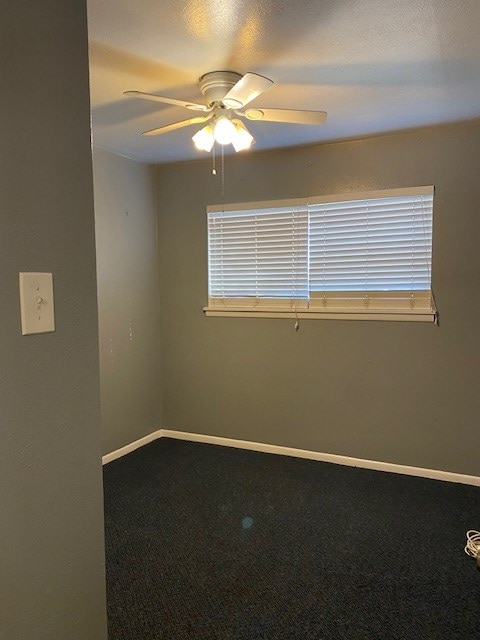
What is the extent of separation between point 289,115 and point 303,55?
0.94 feet

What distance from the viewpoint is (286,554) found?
226 centimetres

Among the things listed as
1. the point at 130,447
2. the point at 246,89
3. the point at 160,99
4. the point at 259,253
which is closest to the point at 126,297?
the point at 259,253

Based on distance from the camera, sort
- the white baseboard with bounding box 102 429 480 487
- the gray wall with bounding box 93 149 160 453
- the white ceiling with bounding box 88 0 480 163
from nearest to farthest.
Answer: the white ceiling with bounding box 88 0 480 163 < the white baseboard with bounding box 102 429 480 487 < the gray wall with bounding box 93 149 160 453


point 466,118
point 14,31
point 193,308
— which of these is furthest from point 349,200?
point 14,31

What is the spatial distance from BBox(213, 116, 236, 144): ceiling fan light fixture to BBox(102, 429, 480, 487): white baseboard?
7.92ft

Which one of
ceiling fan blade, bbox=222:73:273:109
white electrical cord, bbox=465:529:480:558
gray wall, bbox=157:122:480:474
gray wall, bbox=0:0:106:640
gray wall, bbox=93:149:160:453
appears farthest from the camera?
gray wall, bbox=93:149:160:453

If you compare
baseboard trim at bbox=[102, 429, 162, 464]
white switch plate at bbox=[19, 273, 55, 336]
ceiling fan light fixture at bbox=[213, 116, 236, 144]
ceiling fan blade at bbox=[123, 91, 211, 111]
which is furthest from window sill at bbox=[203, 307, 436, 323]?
white switch plate at bbox=[19, 273, 55, 336]

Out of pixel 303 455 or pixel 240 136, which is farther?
pixel 303 455

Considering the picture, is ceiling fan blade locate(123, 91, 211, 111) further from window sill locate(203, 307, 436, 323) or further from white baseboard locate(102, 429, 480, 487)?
white baseboard locate(102, 429, 480, 487)

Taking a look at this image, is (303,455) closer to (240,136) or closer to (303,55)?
(240,136)

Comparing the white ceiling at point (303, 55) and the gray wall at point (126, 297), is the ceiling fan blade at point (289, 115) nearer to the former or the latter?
the white ceiling at point (303, 55)

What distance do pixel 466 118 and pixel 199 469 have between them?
2936mm

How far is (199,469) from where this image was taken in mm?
3314

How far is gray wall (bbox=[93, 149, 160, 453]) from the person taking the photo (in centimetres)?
339
